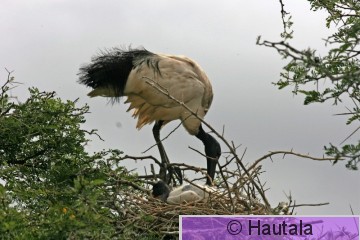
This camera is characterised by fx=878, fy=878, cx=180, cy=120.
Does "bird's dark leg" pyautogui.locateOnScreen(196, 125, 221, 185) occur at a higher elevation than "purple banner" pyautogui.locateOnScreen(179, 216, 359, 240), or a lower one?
higher

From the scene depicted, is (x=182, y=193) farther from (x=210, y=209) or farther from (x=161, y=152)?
(x=161, y=152)

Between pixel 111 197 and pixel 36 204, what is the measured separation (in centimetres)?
73

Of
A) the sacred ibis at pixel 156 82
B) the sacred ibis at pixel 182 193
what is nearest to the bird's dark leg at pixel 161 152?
the sacred ibis at pixel 156 82

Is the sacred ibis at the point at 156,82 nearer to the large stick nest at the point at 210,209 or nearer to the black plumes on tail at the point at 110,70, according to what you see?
the black plumes on tail at the point at 110,70

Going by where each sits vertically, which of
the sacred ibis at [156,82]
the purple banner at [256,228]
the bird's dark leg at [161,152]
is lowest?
the purple banner at [256,228]

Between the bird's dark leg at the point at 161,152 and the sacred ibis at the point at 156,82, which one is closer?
the bird's dark leg at the point at 161,152

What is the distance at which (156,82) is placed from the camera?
8.81 meters

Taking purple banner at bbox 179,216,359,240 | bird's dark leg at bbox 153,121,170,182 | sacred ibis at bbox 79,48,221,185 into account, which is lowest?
purple banner at bbox 179,216,359,240

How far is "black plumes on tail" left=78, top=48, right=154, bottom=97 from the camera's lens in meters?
8.85

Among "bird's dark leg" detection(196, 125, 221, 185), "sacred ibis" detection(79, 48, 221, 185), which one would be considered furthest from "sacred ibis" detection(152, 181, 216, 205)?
"bird's dark leg" detection(196, 125, 221, 185)

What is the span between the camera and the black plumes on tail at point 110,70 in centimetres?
885

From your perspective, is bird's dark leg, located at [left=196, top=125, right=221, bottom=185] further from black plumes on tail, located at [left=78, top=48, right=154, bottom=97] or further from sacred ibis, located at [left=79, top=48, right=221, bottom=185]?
black plumes on tail, located at [left=78, top=48, right=154, bottom=97]

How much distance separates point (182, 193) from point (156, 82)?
2509 mm

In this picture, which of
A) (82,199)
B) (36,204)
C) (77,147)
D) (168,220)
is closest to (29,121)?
(77,147)
